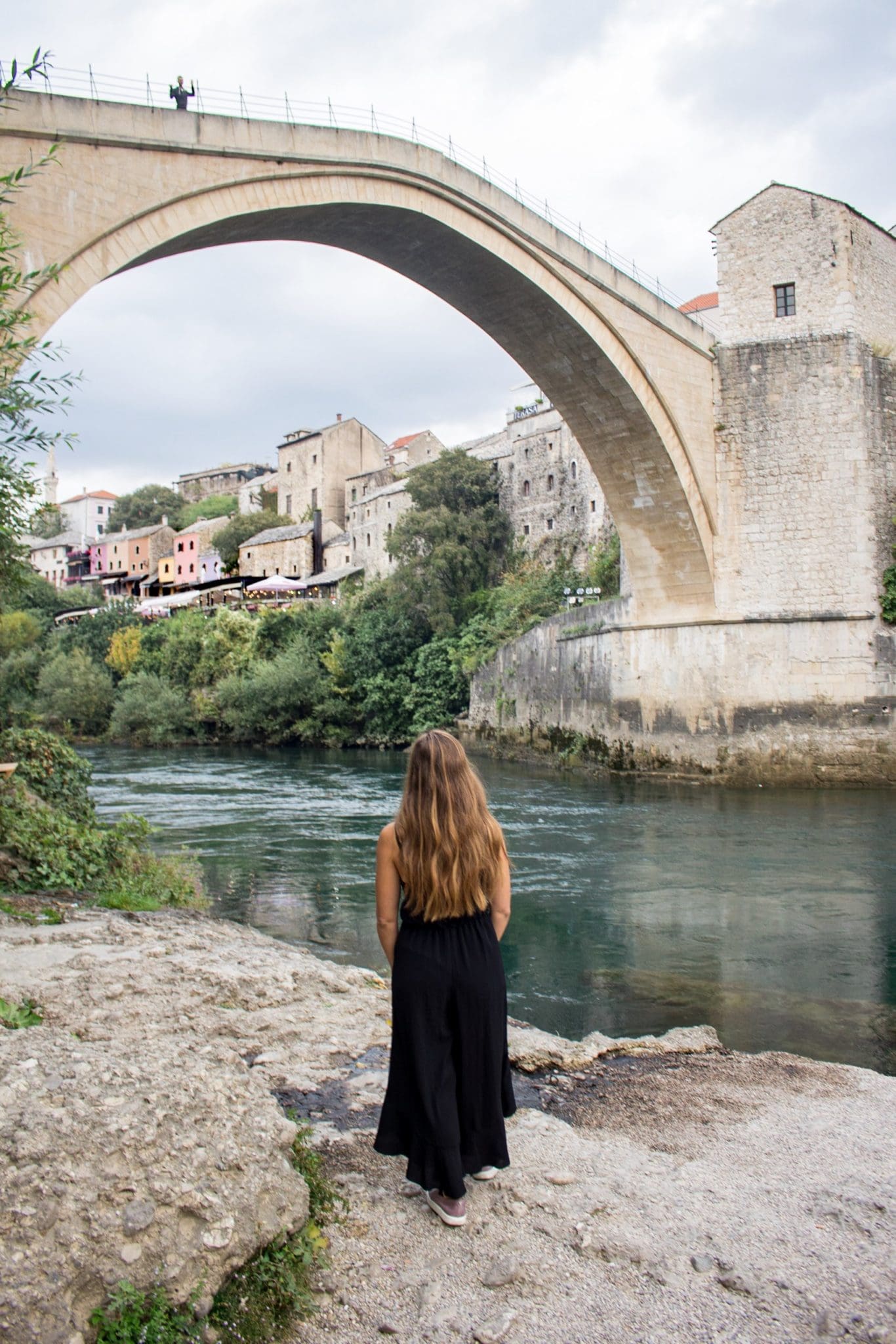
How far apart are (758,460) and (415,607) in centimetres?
1539

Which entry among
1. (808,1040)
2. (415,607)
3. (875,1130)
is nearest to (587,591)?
(415,607)

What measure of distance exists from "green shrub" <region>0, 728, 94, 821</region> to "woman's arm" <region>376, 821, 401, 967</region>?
592cm

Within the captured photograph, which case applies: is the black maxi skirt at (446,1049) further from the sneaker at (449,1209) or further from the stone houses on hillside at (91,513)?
the stone houses on hillside at (91,513)

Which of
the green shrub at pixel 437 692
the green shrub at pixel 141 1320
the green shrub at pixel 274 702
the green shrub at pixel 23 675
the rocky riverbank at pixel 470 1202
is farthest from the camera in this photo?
the green shrub at pixel 23 675

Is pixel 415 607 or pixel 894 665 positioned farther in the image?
pixel 415 607

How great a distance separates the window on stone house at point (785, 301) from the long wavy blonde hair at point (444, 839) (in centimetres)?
1476

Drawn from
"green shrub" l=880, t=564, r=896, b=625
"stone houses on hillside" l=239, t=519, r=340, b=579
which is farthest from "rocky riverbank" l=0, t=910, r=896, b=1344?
"stone houses on hillside" l=239, t=519, r=340, b=579

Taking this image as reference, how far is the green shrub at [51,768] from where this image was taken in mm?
8016

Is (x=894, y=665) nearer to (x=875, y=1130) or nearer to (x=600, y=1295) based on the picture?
(x=875, y=1130)

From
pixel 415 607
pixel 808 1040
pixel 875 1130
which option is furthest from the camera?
pixel 415 607

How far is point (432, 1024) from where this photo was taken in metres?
2.46

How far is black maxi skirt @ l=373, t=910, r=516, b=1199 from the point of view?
2.44 metres

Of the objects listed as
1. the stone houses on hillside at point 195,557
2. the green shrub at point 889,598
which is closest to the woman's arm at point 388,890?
the green shrub at point 889,598

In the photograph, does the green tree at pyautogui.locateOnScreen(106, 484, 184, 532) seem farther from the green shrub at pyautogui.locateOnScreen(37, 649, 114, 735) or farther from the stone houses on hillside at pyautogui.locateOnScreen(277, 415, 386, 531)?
the green shrub at pyautogui.locateOnScreen(37, 649, 114, 735)
